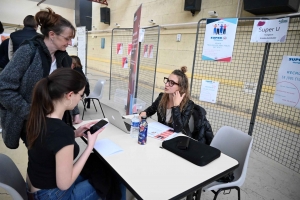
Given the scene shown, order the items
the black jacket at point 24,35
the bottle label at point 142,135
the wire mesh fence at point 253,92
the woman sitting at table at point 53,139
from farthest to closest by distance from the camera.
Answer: the wire mesh fence at point 253,92 → the black jacket at point 24,35 → the bottle label at point 142,135 → the woman sitting at table at point 53,139

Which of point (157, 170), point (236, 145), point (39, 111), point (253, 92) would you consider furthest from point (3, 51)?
point (253, 92)

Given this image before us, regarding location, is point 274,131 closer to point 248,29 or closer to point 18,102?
point 248,29

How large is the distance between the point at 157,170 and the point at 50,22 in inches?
45.5

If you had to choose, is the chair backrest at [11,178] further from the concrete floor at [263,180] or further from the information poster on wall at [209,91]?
the information poster on wall at [209,91]

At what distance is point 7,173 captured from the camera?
3.11 feet

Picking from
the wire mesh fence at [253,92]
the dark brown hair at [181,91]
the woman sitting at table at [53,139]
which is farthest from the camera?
the wire mesh fence at [253,92]

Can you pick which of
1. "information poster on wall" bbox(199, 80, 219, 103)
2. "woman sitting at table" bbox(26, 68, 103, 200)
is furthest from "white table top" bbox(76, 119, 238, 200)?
"information poster on wall" bbox(199, 80, 219, 103)

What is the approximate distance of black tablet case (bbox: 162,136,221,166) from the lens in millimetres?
1062

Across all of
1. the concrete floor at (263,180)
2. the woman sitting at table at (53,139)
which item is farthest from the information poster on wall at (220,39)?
the woman sitting at table at (53,139)

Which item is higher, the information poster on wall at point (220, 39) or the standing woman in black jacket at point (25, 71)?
the information poster on wall at point (220, 39)

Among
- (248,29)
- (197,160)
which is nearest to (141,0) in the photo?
(248,29)

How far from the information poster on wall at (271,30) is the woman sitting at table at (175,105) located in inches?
38.2

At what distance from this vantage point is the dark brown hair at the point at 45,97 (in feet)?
2.87

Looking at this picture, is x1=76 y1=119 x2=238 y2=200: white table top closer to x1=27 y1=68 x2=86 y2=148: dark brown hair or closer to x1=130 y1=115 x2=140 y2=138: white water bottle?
x1=130 y1=115 x2=140 y2=138: white water bottle
